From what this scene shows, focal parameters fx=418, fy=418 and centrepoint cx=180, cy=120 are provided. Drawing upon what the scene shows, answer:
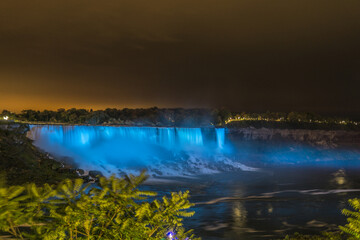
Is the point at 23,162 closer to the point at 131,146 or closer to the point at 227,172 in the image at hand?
the point at 131,146

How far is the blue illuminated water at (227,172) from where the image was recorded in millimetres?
19859

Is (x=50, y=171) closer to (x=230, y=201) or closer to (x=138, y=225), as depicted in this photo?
(x=230, y=201)

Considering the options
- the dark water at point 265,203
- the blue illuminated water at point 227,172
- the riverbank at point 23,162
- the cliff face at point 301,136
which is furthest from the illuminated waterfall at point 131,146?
the cliff face at point 301,136

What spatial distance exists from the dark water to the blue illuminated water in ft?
0.13

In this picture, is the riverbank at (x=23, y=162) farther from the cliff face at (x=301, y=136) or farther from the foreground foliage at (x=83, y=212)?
the cliff face at (x=301, y=136)

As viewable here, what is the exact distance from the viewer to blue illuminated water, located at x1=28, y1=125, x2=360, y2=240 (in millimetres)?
19859

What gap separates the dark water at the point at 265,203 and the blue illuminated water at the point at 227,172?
4cm

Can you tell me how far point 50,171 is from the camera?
32.6 meters

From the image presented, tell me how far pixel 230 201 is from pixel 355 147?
54.9 meters

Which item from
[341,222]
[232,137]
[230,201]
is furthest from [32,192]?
[232,137]

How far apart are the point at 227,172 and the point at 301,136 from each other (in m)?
29.6

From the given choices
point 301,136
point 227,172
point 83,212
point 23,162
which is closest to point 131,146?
point 227,172

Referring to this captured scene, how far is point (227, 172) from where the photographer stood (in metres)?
44.2

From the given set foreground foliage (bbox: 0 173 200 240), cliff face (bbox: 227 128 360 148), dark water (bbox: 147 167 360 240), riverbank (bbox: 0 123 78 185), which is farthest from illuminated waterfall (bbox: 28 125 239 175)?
foreground foliage (bbox: 0 173 200 240)
